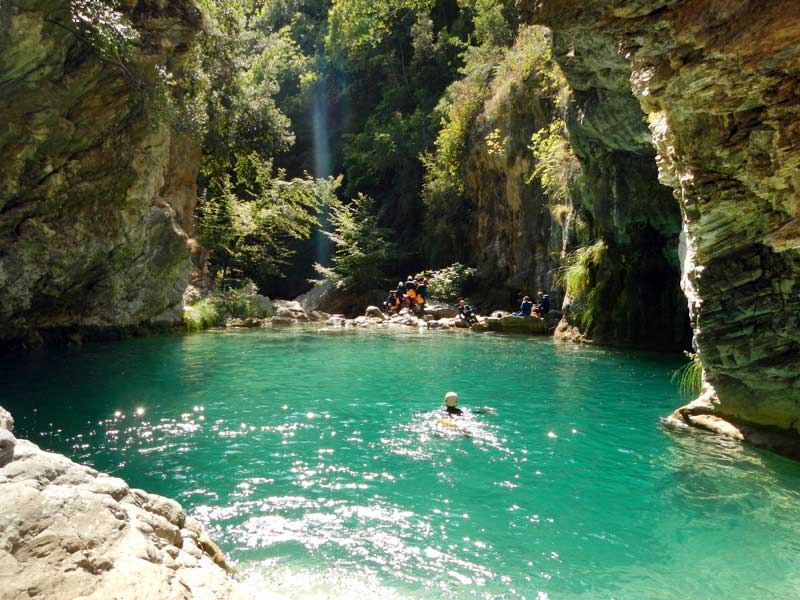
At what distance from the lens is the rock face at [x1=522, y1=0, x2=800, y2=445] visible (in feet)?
16.2

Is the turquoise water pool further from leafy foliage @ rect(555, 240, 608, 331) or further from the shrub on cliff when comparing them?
the shrub on cliff

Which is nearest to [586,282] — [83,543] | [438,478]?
[438,478]

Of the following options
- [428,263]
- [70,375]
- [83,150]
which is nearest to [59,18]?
[83,150]

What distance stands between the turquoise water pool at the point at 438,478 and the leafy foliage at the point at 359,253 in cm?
1753

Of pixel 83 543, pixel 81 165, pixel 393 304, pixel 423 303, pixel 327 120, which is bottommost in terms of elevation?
pixel 83 543

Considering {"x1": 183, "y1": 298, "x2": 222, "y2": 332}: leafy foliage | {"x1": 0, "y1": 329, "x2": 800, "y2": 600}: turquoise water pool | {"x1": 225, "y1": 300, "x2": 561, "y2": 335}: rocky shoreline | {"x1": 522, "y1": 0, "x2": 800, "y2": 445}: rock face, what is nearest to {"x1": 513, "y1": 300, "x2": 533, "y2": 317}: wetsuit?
{"x1": 225, "y1": 300, "x2": 561, "y2": 335}: rocky shoreline

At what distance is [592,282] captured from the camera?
17.0 m

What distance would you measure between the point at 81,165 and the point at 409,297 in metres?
14.8

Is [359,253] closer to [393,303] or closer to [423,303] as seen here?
[393,303]

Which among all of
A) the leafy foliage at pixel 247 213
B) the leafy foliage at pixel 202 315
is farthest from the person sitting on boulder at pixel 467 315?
the leafy foliage at pixel 202 315

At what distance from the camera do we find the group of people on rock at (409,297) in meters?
25.0

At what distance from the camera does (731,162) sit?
250 inches

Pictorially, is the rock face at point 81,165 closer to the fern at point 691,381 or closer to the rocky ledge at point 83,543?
the rocky ledge at point 83,543

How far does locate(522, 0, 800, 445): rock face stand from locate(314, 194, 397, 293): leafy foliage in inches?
829
